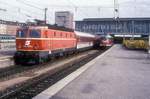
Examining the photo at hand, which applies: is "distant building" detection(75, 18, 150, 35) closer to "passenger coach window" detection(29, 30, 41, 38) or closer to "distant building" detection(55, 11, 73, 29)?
"distant building" detection(55, 11, 73, 29)

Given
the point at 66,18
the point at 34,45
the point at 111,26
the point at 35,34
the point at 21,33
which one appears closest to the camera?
the point at 34,45

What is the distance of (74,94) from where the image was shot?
11.8 metres

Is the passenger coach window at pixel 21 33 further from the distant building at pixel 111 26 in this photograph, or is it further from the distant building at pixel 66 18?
the distant building at pixel 111 26

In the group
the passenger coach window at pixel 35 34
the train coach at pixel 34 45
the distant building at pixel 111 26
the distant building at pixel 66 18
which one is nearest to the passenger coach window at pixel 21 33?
the train coach at pixel 34 45

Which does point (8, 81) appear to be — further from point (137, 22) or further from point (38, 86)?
point (137, 22)

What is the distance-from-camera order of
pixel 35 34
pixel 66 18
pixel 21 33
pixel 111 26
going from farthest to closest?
pixel 111 26
pixel 66 18
pixel 21 33
pixel 35 34

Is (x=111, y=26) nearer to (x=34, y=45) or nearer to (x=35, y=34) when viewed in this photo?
(x=35, y=34)

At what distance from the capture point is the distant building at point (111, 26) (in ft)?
423

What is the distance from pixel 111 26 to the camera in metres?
138

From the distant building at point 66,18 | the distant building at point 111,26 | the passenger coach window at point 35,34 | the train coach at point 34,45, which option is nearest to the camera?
the train coach at point 34,45

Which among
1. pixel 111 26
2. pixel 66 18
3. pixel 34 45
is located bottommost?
pixel 34 45

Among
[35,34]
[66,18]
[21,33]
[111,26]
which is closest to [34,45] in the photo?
[35,34]

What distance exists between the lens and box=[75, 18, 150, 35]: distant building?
129 metres

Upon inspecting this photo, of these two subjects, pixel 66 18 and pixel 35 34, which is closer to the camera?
pixel 35 34
